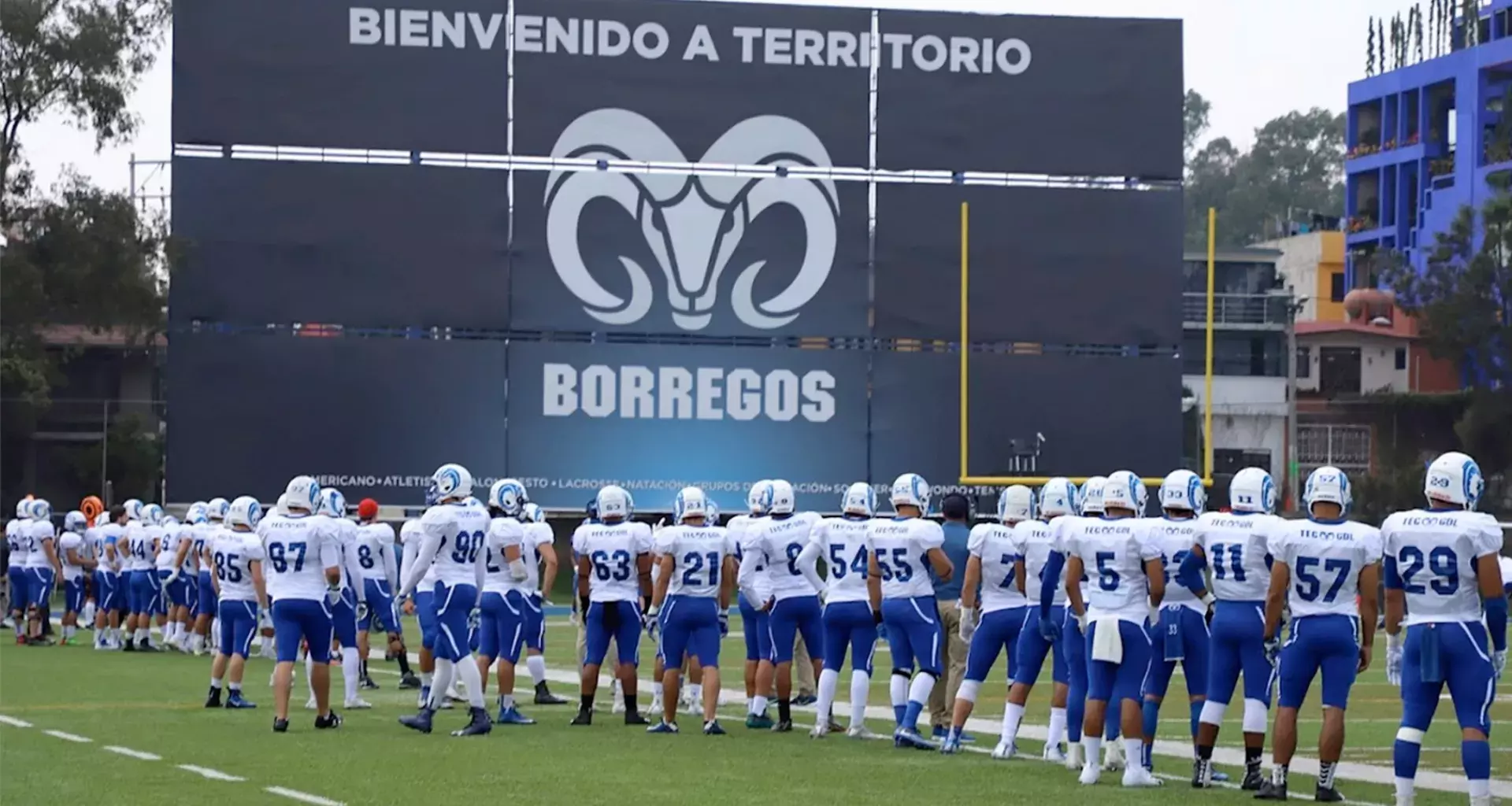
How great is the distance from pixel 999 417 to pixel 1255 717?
956 inches

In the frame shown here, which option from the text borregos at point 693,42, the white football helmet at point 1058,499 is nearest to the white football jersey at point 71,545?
the text borregos at point 693,42

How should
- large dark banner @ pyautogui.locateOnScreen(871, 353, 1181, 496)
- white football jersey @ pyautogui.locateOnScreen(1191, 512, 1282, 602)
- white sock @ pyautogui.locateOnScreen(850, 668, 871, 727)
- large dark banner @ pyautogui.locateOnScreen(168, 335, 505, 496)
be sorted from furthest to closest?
large dark banner @ pyautogui.locateOnScreen(871, 353, 1181, 496)
large dark banner @ pyautogui.locateOnScreen(168, 335, 505, 496)
white sock @ pyautogui.locateOnScreen(850, 668, 871, 727)
white football jersey @ pyautogui.locateOnScreen(1191, 512, 1282, 602)

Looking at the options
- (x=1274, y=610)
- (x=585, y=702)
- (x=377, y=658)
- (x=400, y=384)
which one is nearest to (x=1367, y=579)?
(x=1274, y=610)

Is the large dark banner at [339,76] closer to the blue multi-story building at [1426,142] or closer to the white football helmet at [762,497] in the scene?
the white football helmet at [762,497]

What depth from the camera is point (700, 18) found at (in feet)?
122

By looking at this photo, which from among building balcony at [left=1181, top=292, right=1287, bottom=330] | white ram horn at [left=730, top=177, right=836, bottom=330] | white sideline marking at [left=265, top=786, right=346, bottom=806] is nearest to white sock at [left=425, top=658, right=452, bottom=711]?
white sideline marking at [left=265, top=786, right=346, bottom=806]

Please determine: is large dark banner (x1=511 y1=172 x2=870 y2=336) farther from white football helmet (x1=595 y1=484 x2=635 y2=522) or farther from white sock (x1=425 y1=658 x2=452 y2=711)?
white sock (x1=425 y1=658 x2=452 y2=711)

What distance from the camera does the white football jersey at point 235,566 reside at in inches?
741

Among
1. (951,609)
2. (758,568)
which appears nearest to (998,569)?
(951,609)

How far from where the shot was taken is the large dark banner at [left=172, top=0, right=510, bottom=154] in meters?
36.0

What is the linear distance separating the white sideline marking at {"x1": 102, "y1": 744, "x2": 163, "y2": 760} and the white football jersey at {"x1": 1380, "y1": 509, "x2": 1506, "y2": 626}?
305 inches

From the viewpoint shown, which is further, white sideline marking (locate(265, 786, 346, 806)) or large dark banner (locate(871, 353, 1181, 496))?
large dark banner (locate(871, 353, 1181, 496))

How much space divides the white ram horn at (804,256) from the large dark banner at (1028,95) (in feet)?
4.29

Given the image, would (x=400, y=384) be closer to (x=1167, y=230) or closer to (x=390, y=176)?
(x=390, y=176)
